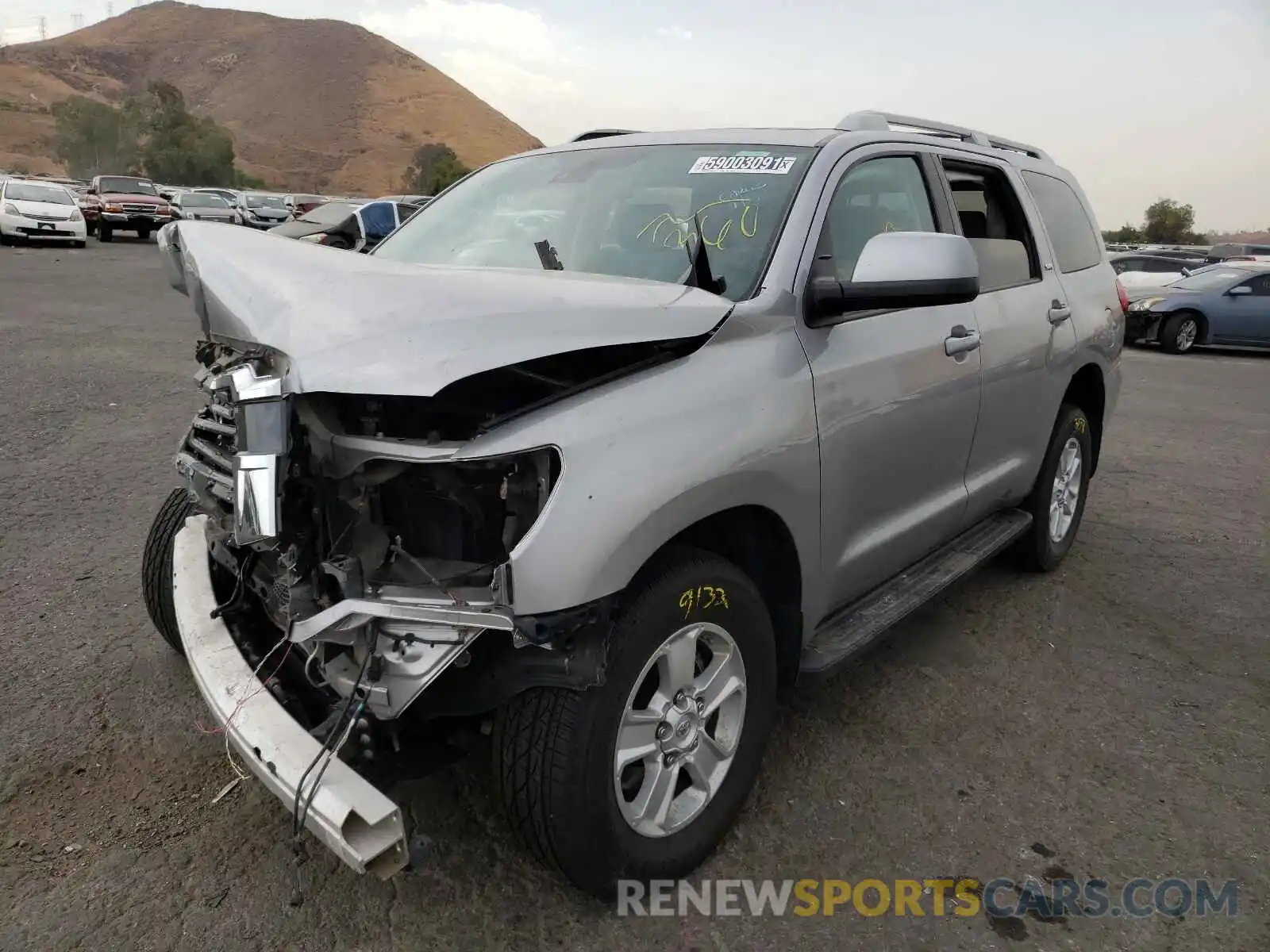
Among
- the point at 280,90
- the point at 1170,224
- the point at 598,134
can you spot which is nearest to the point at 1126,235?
the point at 1170,224

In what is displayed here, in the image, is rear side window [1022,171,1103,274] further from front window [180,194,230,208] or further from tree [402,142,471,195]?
tree [402,142,471,195]

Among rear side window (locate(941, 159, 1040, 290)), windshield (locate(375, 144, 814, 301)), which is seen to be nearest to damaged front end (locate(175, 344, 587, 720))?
windshield (locate(375, 144, 814, 301))

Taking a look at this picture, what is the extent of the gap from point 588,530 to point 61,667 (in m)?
2.42

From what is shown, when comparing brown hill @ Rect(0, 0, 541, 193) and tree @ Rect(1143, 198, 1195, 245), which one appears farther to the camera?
brown hill @ Rect(0, 0, 541, 193)

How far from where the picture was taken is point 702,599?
2326 mm

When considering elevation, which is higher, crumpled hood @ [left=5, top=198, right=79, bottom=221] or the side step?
crumpled hood @ [left=5, top=198, right=79, bottom=221]

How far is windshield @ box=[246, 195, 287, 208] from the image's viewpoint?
31.6 metres

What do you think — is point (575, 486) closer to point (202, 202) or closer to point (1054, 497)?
point (1054, 497)

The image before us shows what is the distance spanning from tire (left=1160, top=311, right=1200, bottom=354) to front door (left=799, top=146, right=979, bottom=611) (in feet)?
45.2

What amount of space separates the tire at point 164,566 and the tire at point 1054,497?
142 inches

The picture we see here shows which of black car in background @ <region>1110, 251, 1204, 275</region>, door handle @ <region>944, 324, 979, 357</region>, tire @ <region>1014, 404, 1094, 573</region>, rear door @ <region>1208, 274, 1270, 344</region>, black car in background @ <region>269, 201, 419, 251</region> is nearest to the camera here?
door handle @ <region>944, 324, 979, 357</region>

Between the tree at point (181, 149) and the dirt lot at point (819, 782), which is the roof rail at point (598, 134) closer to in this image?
the dirt lot at point (819, 782)

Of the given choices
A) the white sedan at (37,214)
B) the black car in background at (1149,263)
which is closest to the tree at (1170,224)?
the black car in background at (1149,263)

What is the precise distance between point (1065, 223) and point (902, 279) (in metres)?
2.59
